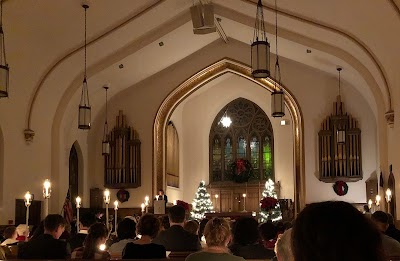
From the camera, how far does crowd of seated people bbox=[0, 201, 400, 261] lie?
1.10m

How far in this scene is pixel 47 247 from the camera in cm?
540

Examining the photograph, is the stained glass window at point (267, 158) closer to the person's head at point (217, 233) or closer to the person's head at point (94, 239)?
the person's head at point (94, 239)

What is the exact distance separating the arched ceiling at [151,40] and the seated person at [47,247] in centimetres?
665

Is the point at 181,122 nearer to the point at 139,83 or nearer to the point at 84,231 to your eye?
the point at 139,83

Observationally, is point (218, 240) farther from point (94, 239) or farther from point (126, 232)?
point (126, 232)

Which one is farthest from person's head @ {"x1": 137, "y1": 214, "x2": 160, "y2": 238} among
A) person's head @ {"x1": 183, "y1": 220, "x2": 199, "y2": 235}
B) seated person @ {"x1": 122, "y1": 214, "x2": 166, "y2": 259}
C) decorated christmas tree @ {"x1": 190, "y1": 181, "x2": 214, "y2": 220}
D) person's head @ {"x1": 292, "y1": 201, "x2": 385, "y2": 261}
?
decorated christmas tree @ {"x1": 190, "y1": 181, "x2": 214, "y2": 220}

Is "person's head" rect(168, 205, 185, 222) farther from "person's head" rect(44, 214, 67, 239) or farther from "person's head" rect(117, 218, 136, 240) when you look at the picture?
"person's head" rect(44, 214, 67, 239)

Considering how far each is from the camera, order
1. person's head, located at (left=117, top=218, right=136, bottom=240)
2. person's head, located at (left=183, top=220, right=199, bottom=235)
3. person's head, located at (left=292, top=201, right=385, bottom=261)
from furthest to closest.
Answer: person's head, located at (left=183, top=220, right=199, bottom=235) → person's head, located at (left=117, top=218, right=136, bottom=240) → person's head, located at (left=292, top=201, right=385, bottom=261)

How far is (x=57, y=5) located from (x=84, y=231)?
19.3 ft

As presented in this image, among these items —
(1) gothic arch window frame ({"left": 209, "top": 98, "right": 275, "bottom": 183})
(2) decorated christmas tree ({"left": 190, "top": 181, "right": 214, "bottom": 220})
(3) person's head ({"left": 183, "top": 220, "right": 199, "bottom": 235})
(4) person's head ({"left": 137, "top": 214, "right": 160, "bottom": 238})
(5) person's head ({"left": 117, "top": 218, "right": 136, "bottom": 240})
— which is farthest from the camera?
(1) gothic arch window frame ({"left": 209, "top": 98, "right": 275, "bottom": 183})

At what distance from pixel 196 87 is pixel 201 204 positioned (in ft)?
13.2

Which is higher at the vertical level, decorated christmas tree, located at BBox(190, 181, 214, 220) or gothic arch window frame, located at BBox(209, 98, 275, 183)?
gothic arch window frame, located at BBox(209, 98, 275, 183)

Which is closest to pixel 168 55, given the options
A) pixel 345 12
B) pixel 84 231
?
pixel 345 12

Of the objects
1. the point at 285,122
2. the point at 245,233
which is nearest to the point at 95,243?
the point at 245,233
